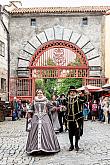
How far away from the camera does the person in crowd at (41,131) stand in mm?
10352

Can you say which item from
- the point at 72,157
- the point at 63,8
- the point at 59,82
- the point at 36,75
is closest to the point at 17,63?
the point at 36,75

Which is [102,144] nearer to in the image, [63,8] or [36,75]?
[36,75]

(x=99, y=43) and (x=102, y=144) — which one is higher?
(x=99, y=43)

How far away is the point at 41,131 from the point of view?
34.6 ft

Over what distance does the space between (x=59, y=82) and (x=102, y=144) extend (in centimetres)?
5430

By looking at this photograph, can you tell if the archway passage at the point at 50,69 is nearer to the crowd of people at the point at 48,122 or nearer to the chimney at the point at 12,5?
the chimney at the point at 12,5

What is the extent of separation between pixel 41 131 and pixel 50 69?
70.1 feet

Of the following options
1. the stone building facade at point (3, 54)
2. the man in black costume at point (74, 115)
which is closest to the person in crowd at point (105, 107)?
the stone building facade at point (3, 54)

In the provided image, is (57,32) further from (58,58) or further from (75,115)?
(75,115)

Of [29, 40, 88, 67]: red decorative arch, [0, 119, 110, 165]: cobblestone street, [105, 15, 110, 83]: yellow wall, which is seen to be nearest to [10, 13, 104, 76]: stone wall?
[29, 40, 88, 67]: red decorative arch

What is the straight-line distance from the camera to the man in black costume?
11167mm

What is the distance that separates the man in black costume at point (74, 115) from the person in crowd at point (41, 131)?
0.57 meters

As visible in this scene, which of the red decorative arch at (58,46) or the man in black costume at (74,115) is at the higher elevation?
the red decorative arch at (58,46)

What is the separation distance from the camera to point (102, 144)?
1236cm
